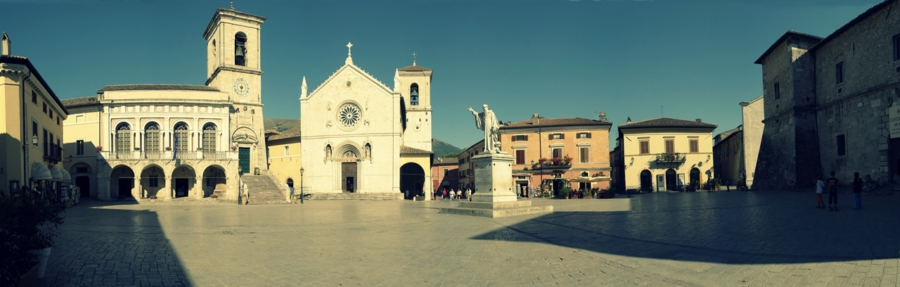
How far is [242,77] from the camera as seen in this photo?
1861 inches

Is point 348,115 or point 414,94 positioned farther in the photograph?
point 414,94

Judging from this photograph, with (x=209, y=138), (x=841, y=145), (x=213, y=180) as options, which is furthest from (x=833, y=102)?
(x=213, y=180)

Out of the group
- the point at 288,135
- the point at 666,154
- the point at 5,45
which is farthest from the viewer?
the point at 288,135

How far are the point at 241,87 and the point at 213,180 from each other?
8.80 metres

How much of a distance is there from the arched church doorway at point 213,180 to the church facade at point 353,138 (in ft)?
22.1

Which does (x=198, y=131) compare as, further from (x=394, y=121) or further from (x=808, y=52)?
(x=808, y=52)

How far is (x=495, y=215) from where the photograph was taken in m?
18.7

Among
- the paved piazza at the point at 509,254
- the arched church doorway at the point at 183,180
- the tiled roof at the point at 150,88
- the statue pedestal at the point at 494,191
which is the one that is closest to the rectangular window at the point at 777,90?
the paved piazza at the point at 509,254

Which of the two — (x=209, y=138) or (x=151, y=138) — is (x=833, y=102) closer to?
(x=209, y=138)

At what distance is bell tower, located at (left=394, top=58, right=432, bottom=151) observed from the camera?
5784cm

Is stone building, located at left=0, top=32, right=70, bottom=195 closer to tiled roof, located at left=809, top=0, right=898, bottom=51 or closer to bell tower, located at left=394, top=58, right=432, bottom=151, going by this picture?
bell tower, located at left=394, top=58, right=432, bottom=151

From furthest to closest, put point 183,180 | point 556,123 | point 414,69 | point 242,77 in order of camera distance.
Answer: point 414,69 → point 556,123 → point 242,77 → point 183,180

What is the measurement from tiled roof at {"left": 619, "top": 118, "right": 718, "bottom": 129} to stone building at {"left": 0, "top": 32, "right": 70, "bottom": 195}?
42256mm

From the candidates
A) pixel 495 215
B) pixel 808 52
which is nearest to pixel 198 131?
pixel 495 215
